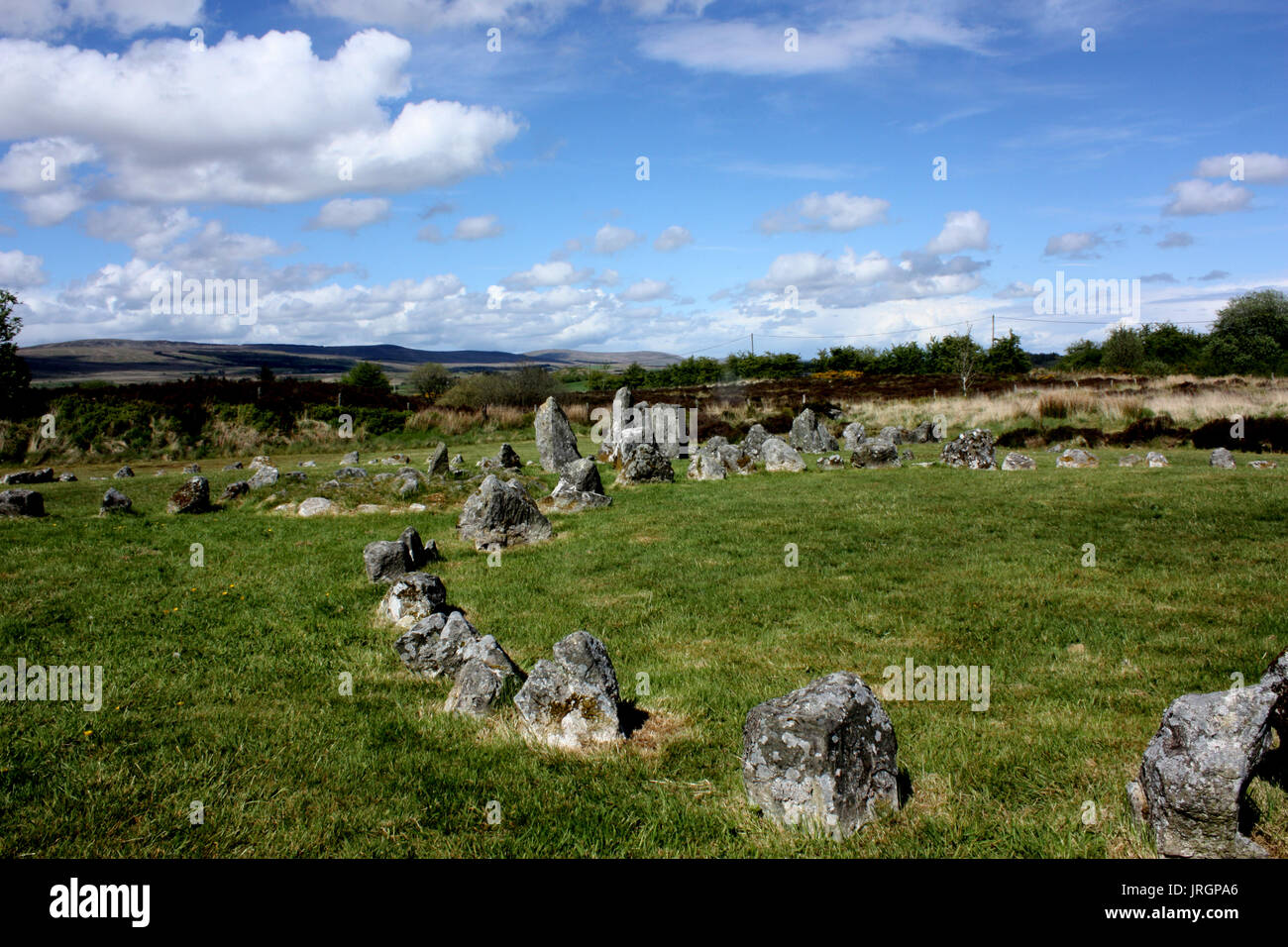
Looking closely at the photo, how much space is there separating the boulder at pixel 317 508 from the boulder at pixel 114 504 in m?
3.55

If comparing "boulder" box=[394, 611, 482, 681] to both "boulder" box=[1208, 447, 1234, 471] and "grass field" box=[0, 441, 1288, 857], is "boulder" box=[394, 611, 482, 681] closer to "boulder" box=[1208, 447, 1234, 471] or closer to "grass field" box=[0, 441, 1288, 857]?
"grass field" box=[0, 441, 1288, 857]

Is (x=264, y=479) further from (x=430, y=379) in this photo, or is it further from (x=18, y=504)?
(x=430, y=379)

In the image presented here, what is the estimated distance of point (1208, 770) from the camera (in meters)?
3.87

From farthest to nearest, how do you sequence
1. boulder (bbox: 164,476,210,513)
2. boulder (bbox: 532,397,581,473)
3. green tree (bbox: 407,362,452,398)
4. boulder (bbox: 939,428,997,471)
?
green tree (bbox: 407,362,452,398) < boulder (bbox: 532,397,581,473) < boulder (bbox: 939,428,997,471) < boulder (bbox: 164,476,210,513)

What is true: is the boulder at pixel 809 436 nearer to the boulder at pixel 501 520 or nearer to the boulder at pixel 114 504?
the boulder at pixel 501 520

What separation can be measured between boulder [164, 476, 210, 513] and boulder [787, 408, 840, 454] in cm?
1864

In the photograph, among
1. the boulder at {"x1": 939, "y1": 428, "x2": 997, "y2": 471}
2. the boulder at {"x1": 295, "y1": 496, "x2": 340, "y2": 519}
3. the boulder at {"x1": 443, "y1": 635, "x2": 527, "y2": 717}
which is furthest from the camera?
the boulder at {"x1": 939, "y1": 428, "x2": 997, "y2": 471}

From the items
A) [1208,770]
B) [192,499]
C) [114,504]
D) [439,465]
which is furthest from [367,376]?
[1208,770]

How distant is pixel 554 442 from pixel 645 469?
4141 mm

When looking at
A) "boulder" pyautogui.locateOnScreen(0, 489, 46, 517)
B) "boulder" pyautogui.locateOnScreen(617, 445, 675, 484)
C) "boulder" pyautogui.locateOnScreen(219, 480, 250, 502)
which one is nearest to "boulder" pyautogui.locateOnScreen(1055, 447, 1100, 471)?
"boulder" pyautogui.locateOnScreen(617, 445, 675, 484)

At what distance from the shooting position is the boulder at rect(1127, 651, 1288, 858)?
3.84m

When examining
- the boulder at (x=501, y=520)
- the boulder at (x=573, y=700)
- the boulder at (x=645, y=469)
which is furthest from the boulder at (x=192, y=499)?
the boulder at (x=573, y=700)

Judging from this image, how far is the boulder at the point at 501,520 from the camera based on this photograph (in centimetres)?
1292

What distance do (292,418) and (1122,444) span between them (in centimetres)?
3398
